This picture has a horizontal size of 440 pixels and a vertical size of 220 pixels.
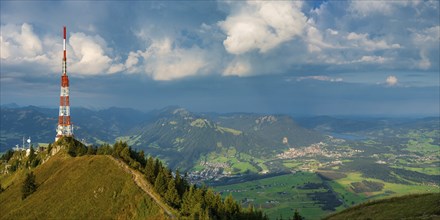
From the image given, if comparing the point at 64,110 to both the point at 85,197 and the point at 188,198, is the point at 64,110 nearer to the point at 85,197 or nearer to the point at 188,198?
the point at 85,197

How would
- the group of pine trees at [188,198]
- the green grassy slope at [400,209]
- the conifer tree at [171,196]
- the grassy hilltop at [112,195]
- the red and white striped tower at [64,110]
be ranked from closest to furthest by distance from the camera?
the green grassy slope at [400,209] → the group of pine trees at [188,198] → the grassy hilltop at [112,195] → the conifer tree at [171,196] → the red and white striped tower at [64,110]

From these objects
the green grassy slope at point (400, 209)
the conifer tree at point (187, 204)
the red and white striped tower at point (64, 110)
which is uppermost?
the red and white striped tower at point (64, 110)

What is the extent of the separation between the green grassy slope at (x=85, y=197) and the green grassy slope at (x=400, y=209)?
48.4m

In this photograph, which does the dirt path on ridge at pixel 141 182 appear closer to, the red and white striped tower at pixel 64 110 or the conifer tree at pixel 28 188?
the conifer tree at pixel 28 188

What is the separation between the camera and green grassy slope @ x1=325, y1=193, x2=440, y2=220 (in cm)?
6819

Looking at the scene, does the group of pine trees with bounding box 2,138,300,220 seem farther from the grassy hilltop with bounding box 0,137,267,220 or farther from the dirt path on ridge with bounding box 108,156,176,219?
the dirt path on ridge with bounding box 108,156,176,219

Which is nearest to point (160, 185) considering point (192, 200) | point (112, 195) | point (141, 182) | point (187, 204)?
point (141, 182)

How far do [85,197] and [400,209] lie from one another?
83506 mm

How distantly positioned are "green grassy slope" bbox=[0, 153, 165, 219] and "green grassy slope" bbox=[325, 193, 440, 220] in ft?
159

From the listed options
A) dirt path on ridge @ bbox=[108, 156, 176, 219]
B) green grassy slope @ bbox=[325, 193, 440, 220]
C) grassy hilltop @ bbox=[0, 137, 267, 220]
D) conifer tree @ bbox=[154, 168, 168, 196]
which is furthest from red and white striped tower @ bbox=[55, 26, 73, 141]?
green grassy slope @ bbox=[325, 193, 440, 220]

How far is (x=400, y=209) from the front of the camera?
76.9 meters

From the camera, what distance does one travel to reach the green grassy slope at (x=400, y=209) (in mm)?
68188

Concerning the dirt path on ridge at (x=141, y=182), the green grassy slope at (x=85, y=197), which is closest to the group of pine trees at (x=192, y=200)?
the dirt path on ridge at (x=141, y=182)

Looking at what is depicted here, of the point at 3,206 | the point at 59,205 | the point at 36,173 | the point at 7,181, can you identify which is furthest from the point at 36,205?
the point at 7,181
